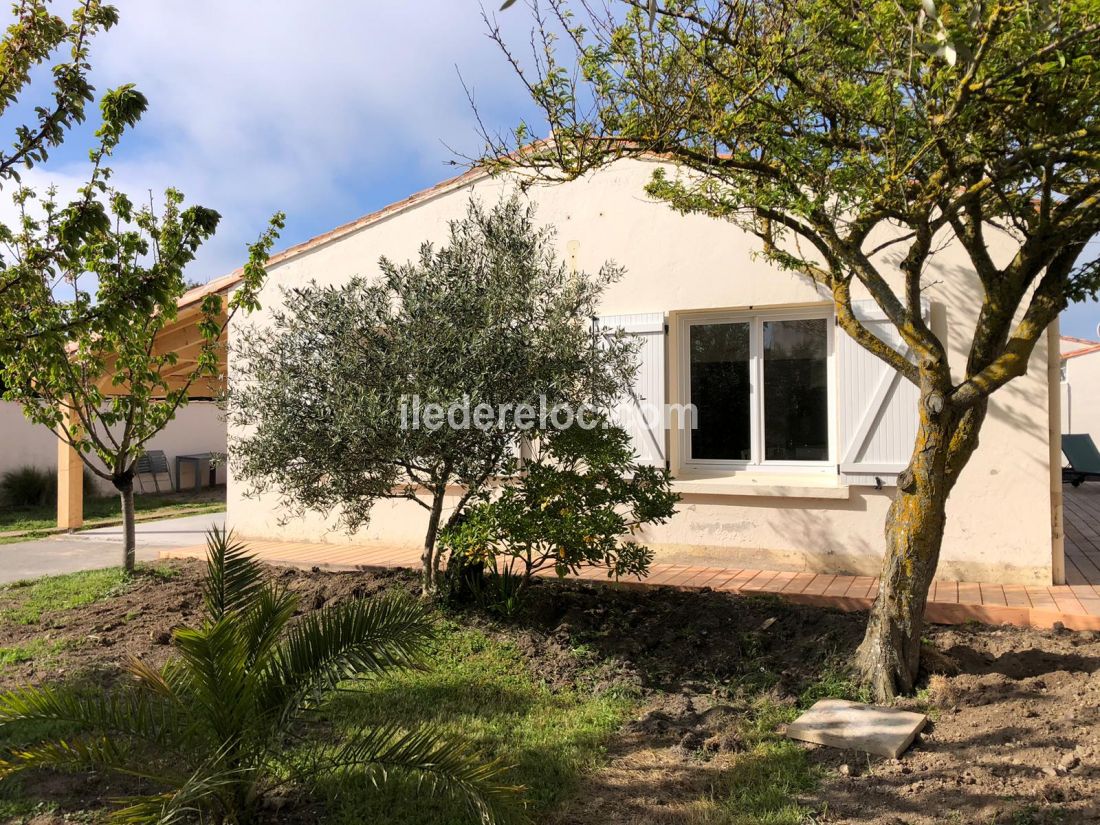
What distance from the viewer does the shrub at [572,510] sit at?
4.90m

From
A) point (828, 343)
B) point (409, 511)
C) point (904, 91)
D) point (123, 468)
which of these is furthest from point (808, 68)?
point (123, 468)

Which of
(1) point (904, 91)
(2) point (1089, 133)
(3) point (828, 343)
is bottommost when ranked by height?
(3) point (828, 343)

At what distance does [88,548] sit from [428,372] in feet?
24.4

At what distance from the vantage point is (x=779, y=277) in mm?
6875

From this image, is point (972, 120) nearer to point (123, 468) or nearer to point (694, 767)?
point (694, 767)

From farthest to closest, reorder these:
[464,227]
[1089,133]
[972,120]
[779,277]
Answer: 1. [779,277]
2. [464,227]
3. [972,120]
4. [1089,133]

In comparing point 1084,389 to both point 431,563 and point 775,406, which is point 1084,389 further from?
point 431,563

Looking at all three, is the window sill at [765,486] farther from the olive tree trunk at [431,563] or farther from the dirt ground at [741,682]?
the olive tree trunk at [431,563]

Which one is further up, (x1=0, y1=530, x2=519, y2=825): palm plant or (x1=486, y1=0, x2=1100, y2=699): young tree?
(x1=486, y1=0, x2=1100, y2=699): young tree

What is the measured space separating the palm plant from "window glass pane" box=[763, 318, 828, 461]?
459 cm

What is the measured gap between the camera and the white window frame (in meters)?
6.88

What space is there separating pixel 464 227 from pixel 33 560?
282 inches

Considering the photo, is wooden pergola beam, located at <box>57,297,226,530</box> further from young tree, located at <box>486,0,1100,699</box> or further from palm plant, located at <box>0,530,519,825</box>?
palm plant, located at <box>0,530,519,825</box>

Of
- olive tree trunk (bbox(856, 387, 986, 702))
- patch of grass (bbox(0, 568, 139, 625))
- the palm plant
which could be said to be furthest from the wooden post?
olive tree trunk (bbox(856, 387, 986, 702))
